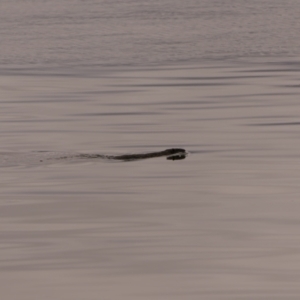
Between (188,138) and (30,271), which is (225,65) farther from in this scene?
(30,271)

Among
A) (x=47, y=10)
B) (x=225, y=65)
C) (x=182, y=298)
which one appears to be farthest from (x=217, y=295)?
(x=47, y=10)

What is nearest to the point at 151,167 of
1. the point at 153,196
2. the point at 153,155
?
the point at 153,155

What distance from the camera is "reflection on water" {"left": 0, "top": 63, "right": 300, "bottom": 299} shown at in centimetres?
844

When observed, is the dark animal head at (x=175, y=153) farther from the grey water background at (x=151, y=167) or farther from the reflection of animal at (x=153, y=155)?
the grey water background at (x=151, y=167)

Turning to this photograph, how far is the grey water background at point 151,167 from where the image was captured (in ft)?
28.1

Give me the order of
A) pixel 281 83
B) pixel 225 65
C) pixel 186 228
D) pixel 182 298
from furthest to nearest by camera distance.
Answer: pixel 225 65 → pixel 281 83 → pixel 186 228 → pixel 182 298

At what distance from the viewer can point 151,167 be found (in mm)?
13500

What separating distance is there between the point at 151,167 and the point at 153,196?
189cm

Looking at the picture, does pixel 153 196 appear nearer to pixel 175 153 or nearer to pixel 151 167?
pixel 151 167

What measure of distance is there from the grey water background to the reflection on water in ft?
0.06

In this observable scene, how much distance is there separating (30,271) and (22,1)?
123 ft

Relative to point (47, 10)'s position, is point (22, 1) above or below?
above

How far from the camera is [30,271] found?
28.2 ft

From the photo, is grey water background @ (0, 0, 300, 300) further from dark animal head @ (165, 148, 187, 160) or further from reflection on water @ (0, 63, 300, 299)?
dark animal head @ (165, 148, 187, 160)
